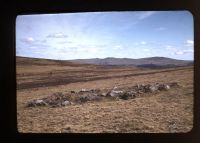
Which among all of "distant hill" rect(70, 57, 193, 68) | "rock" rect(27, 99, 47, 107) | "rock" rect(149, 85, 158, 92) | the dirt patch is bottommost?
"rock" rect(27, 99, 47, 107)

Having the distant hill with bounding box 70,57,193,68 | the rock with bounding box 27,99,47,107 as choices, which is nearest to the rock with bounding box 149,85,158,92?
the distant hill with bounding box 70,57,193,68

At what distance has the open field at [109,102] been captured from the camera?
1.97 m

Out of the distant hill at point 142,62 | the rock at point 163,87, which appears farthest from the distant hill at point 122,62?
the rock at point 163,87

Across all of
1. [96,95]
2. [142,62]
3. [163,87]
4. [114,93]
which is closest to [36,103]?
[96,95]

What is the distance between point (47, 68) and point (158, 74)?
33.7 inches

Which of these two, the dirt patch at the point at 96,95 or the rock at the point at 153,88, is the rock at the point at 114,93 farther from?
the rock at the point at 153,88

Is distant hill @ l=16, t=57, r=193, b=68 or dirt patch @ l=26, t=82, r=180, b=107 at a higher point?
distant hill @ l=16, t=57, r=193, b=68

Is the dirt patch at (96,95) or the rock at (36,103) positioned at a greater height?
the dirt patch at (96,95)

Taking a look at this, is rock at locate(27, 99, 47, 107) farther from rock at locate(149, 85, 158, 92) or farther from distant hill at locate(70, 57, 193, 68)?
rock at locate(149, 85, 158, 92)

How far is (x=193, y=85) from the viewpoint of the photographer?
1967 mm

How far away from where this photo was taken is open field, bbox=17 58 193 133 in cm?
197

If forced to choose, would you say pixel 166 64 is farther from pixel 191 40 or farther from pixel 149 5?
pixel 149 5

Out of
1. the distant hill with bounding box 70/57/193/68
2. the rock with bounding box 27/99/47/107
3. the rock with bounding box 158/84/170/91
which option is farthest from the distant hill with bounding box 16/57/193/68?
the rock with bounding box 27/99/47/107

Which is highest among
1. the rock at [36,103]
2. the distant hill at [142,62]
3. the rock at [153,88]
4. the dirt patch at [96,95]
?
the distant hill at [142,62]
